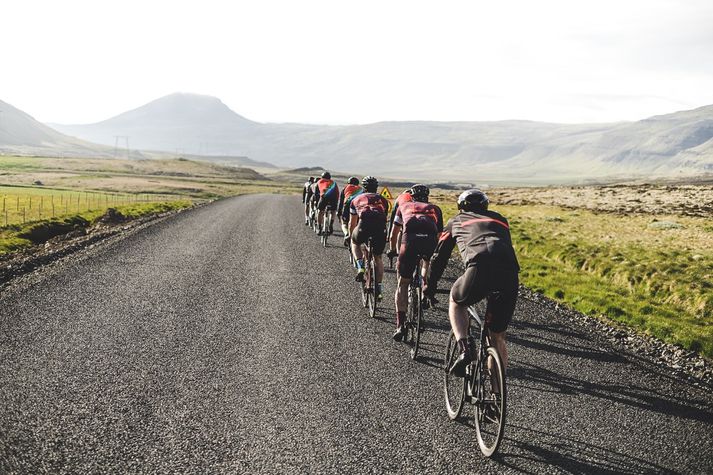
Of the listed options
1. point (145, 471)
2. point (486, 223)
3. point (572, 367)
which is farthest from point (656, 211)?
point (145, 471)

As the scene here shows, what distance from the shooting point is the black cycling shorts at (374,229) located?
11.0m

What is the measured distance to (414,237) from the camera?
8844mm

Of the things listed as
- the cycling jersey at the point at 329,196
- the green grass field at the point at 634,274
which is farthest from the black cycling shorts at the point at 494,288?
the cycling jersey at the point at 329,196

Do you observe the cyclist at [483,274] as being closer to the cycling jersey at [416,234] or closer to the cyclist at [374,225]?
the cycling jersey at [416,234]

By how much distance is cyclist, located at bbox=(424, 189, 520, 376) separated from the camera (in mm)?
5848

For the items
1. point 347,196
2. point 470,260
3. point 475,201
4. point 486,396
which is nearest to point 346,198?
point 347,196

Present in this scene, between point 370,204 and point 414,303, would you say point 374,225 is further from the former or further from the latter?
point 414,303

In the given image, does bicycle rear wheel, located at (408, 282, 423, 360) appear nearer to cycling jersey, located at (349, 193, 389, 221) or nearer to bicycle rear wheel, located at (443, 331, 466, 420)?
bicycle rear wheel, located at (443, 331, 466, 420)

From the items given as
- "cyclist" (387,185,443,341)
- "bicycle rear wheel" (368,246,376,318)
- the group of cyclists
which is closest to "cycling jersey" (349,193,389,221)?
"bicycle rear wheel" (368,246,376,318)

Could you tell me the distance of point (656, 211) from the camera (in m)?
41.0

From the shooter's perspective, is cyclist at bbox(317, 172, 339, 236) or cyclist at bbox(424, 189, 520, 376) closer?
cyclist at bbox(424, 189, 520, 376)

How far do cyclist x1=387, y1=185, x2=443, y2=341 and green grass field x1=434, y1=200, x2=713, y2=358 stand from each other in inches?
201

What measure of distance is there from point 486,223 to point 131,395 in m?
4.94

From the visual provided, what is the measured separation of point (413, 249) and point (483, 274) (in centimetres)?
307
